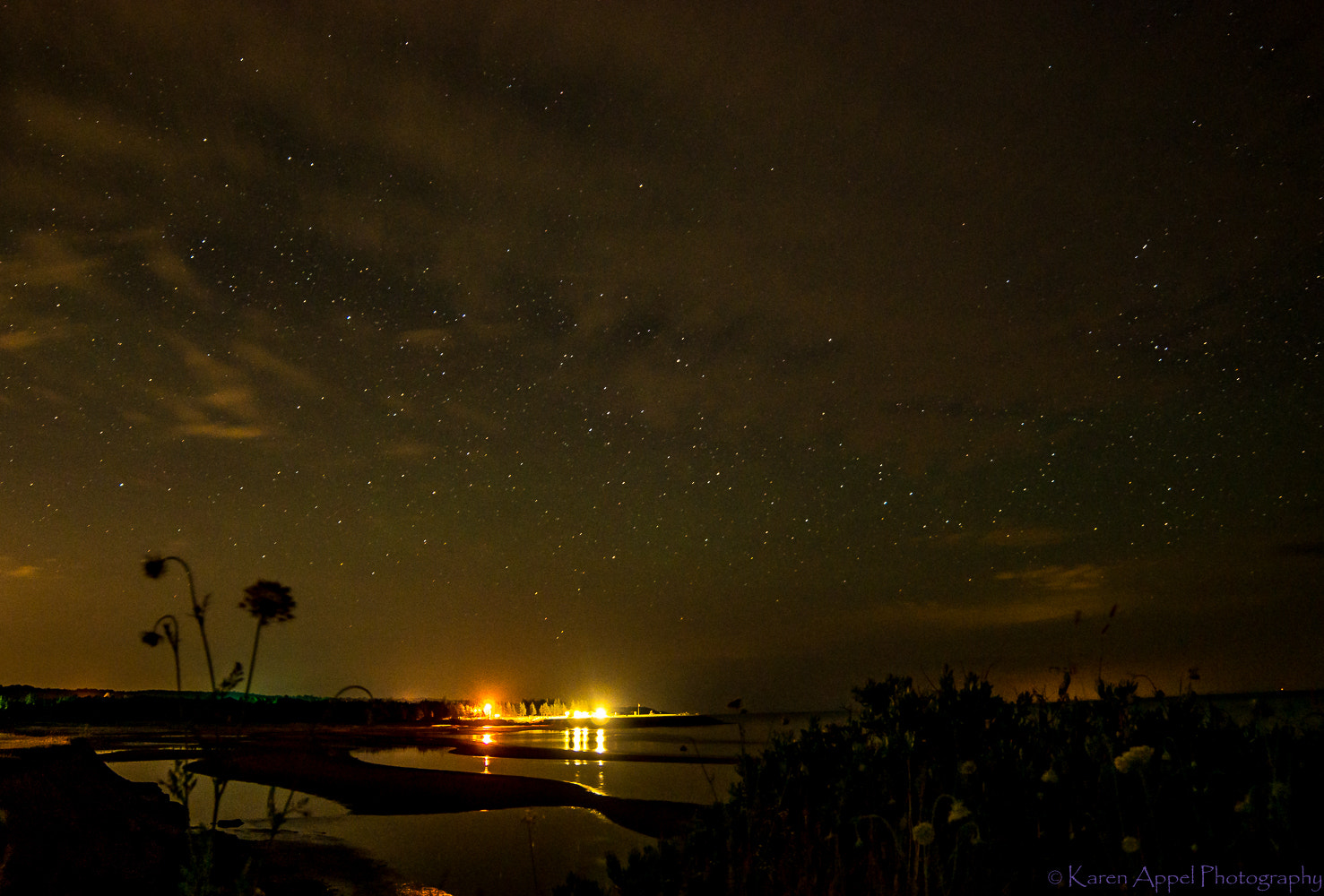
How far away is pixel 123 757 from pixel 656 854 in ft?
79.9

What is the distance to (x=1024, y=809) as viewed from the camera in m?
4.53

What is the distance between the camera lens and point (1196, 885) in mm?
3816

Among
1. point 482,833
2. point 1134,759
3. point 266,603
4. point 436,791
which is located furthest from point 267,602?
point 436,791

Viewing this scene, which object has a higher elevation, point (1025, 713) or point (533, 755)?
point (1025, 713)

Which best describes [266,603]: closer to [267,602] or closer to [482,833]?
[267,602]

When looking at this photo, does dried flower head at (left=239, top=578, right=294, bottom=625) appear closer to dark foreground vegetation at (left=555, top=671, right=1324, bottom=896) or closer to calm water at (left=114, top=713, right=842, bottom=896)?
calm water at (left=114, top=713, right=842, bottom=896)

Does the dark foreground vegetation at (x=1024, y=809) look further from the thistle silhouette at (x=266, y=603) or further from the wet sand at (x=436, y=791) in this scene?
the wet sand at (x=436, y=791)

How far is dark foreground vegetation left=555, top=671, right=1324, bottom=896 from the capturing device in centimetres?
392

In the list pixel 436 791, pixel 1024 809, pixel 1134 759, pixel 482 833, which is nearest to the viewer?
pixel 1134 759

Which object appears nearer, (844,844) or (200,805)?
(844,844)

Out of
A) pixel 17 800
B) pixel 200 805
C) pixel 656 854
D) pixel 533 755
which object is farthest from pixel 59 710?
pixel 656 854

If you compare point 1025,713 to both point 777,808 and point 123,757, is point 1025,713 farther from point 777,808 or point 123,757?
point 123,757

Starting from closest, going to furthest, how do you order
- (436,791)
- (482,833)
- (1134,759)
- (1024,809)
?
(1134,759), (1024,809), (482,833), (436,791)

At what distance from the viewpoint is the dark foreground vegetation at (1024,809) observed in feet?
12.9
